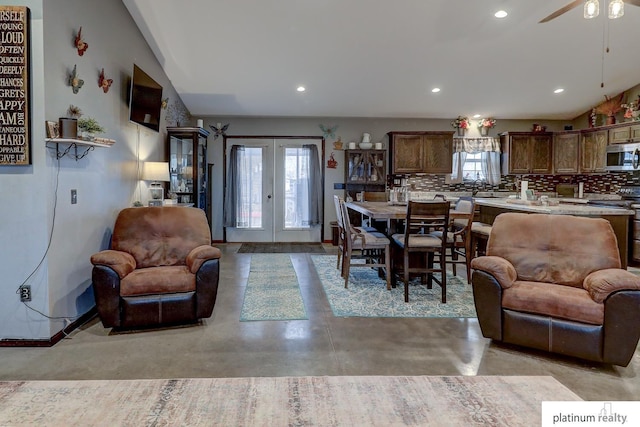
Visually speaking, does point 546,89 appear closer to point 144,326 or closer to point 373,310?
point 373,310

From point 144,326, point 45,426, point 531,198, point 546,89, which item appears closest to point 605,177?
point 546,89

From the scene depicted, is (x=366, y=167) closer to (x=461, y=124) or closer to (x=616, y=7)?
(x=461, y=124)

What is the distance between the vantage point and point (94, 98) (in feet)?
11.8

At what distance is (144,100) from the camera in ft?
15.0

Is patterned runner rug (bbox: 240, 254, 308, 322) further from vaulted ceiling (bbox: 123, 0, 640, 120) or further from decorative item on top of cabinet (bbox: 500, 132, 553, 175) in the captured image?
decorative item on top of cabinet (bbox: 500, 132, 553, 175)

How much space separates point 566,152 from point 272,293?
6198 millimetres

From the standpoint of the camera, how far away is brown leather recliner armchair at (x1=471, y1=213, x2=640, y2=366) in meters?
2.48

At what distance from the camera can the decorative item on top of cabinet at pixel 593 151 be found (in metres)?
6.61

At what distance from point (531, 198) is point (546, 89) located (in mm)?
2094

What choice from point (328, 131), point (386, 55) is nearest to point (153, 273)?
point (386, 55)

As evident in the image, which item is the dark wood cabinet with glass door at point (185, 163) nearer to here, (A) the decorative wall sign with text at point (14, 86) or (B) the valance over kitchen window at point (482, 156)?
(A) the decorative wall sign with text at point (14, 86)

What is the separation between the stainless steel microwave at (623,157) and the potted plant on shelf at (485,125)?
1.95m

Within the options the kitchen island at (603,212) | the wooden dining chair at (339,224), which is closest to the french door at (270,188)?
the wooden dining chair at (339,224)

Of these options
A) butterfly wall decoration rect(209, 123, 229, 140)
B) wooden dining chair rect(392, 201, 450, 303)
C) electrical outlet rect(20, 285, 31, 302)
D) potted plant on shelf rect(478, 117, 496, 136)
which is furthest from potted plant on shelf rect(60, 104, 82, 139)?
potted plant on shelf rect(478, 117, 496, 136)
